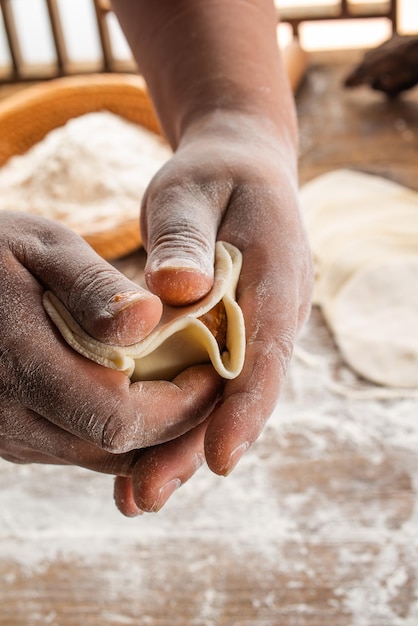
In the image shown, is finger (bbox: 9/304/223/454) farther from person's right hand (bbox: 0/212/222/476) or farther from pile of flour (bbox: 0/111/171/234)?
pile of flour (bbox: 0/111/171/234)

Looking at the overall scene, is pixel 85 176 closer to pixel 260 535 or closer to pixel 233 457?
pixel 260 535

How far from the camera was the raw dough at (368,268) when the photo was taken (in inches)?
59.3

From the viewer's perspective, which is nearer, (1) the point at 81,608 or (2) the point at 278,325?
(2) the point at 278,325

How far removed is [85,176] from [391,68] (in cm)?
109

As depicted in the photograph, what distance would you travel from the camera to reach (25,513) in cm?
128

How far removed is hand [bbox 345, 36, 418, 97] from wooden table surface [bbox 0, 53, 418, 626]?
1.22 m

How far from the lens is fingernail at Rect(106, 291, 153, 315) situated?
72 centimetres

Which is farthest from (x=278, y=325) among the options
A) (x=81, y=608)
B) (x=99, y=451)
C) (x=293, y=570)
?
(x=81, y=608)

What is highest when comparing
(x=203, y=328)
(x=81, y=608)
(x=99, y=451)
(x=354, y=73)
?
(x=203, y=328)

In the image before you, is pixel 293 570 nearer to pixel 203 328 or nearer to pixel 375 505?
pixel 375 505

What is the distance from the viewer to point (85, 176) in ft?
5.98

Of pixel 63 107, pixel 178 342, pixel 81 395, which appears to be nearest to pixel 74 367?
pixel 81 395

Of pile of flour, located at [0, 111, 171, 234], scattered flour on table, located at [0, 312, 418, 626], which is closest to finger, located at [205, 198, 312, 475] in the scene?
scattered flour on table, located at [0, 312, 418, 626]

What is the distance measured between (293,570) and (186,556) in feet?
0.58
